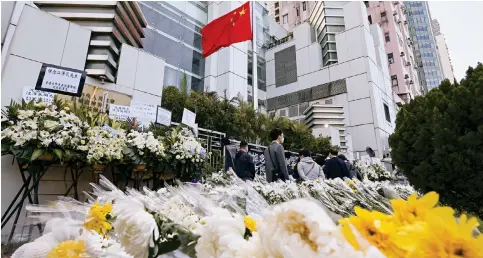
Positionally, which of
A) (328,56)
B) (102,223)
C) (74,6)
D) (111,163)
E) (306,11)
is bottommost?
(102,223)

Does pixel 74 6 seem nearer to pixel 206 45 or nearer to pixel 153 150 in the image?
pixel 206 45

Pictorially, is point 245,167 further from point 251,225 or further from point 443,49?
point 443,49

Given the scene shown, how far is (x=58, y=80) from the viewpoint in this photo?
140 inches

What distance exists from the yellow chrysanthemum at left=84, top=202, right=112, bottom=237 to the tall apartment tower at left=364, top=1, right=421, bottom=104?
25266mm

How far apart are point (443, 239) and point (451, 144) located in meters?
2.72

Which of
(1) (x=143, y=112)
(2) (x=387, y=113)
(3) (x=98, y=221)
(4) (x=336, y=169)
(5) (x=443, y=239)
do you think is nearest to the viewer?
(5) (x=443, y=239)

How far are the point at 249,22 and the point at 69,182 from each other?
7138 mm

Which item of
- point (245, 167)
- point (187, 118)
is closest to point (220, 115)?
point (187, 118)

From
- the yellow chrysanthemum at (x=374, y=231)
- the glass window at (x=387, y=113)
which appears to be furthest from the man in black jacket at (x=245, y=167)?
the glass window at (x=387, y=113)

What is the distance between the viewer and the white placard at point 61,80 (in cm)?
353

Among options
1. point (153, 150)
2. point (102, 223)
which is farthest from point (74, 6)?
point (102, 223)

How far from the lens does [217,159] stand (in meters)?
6.28

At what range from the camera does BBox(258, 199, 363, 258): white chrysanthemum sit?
1.23 ft

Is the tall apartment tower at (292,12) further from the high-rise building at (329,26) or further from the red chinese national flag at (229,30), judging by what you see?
the red chinese national flag at (229,30)
